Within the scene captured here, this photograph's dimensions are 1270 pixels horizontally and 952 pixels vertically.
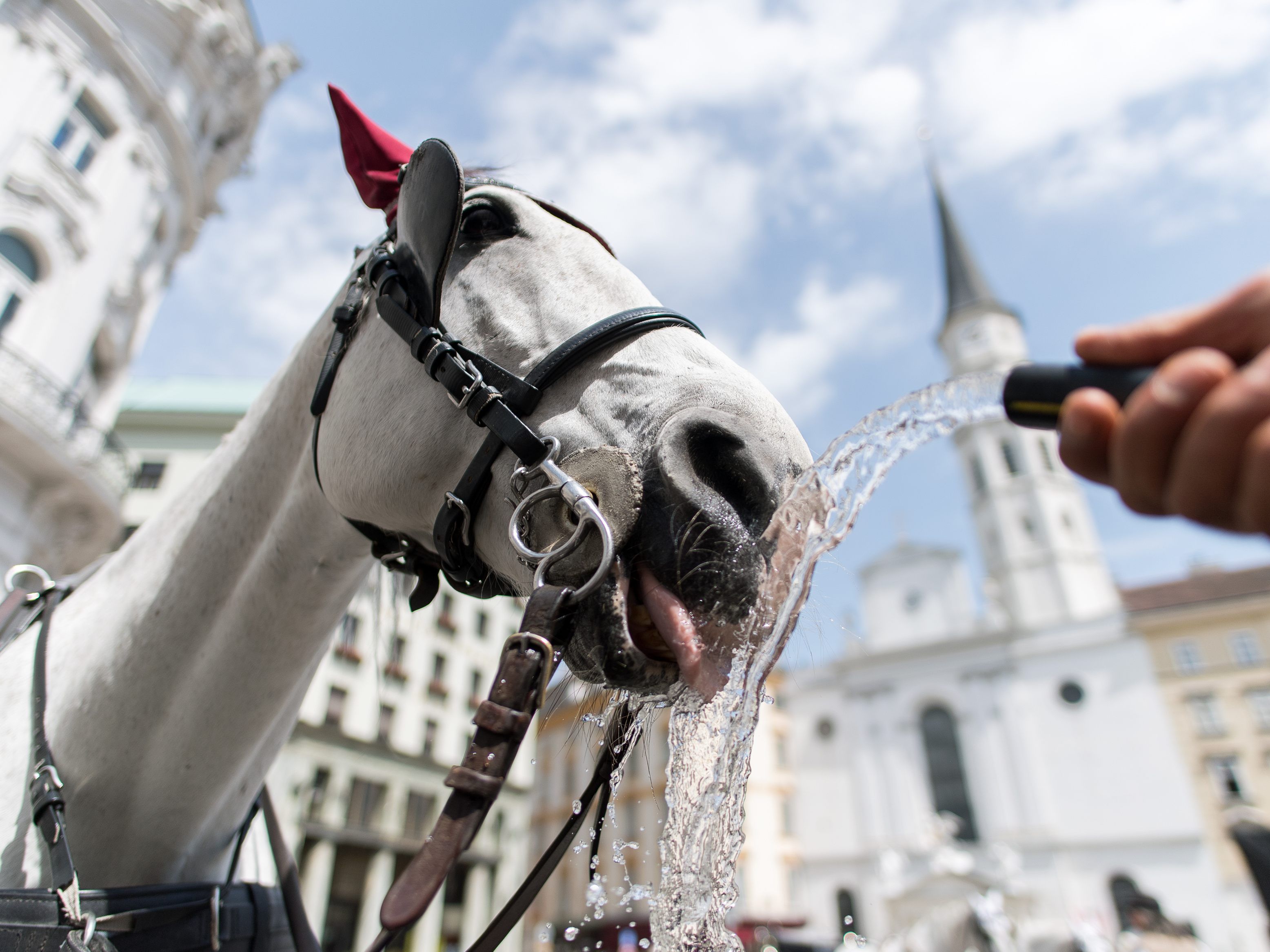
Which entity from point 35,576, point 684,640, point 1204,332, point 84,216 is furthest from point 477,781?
point 84,216

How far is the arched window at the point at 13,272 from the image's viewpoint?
12336 millimetres

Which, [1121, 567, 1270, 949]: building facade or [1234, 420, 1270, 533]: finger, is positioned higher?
[1121, 567, 1270, 949]: building facade

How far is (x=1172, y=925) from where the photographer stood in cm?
625

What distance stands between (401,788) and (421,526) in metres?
24.2

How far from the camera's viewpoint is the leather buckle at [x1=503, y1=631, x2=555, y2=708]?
Result: 1.08 m

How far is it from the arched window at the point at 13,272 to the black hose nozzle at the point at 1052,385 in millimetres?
15812

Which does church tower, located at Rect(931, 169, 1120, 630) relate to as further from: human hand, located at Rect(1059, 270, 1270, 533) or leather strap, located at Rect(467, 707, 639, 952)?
human hand, located at Rect(1059, 270, 1270, 533)

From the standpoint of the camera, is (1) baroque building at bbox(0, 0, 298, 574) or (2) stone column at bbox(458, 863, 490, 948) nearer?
(1) baroque building at bbox(0, 0, 298, 574)

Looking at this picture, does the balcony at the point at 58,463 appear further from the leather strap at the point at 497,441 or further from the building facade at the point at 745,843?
the leather strap at the point at 497,441

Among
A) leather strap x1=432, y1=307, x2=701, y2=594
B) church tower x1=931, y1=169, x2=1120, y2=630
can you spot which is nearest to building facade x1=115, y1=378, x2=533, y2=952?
leather strap x1=432, y1=307, x2=701, y2=594

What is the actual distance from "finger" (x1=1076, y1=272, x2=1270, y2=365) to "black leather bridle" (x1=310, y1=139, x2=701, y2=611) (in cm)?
88

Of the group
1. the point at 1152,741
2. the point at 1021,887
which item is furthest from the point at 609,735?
the point at 1152,741

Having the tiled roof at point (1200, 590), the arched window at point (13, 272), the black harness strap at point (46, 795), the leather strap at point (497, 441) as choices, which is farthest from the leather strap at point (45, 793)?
the tiled roof at point (1200, 590)

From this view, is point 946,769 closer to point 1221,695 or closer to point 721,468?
point 1221,695
